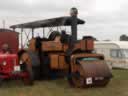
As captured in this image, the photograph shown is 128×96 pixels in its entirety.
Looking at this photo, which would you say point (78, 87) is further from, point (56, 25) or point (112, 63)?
point (112, 63)

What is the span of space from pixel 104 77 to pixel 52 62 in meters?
2.67

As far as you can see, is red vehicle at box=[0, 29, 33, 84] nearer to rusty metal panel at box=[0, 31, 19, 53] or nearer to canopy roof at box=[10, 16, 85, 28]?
rusty metal panel at box=[0, 31, 19, 53]

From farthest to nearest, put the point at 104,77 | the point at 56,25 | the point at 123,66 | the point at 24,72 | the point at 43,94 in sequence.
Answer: the point at 123,66, the point at 56,25, the point at 24,72, the point at 104,77, the point at 43,94

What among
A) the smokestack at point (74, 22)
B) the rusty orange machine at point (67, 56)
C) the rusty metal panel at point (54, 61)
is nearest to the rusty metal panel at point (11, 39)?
the rusty orange machine at point (67, 56)

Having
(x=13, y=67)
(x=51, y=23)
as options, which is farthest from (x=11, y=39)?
(x=13, y=67)

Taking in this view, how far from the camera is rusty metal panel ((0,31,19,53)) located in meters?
18.7

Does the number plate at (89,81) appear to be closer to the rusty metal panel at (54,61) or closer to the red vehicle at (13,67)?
the rusty metal panel at (54,61)

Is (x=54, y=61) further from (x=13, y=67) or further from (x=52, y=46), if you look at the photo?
(x=13, y=67)

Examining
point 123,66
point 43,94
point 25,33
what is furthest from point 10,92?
point 123,66

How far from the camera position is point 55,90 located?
1430cm

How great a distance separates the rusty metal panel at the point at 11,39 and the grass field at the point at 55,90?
2702 mm

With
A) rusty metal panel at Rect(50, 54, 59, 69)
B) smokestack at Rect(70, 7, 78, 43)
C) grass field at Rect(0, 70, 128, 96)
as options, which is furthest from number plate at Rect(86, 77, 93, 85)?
rusty metal panel at Rect(50, 54, 59, 69)

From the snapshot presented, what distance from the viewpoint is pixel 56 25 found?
1702 cm

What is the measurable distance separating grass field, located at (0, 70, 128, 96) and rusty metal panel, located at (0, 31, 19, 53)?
8.87 feet
